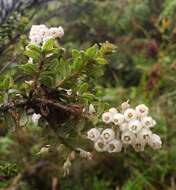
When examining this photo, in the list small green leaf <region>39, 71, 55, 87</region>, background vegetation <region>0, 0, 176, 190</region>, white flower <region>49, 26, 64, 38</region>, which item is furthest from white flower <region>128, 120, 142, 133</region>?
background vegetation <region>0, 0, 176, 190</region>

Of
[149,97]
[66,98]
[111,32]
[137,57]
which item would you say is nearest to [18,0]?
[66,98]

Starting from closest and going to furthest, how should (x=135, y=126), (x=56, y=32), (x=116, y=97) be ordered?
(x=135, y=126) → (x=56, y=32) → (x=116, y=97)

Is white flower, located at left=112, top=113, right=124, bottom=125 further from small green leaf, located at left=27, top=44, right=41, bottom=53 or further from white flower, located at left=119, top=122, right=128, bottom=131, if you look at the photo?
small green leaf, located at left=27, top=44, right=41, bottom=53

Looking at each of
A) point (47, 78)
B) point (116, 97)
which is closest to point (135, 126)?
point (47, 78)

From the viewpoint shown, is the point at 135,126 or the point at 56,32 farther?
the point at 56,32

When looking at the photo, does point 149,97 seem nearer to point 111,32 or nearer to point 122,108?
point 111,32

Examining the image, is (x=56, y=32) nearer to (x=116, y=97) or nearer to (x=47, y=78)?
(x=47, y=78)

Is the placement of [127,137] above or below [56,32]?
below
